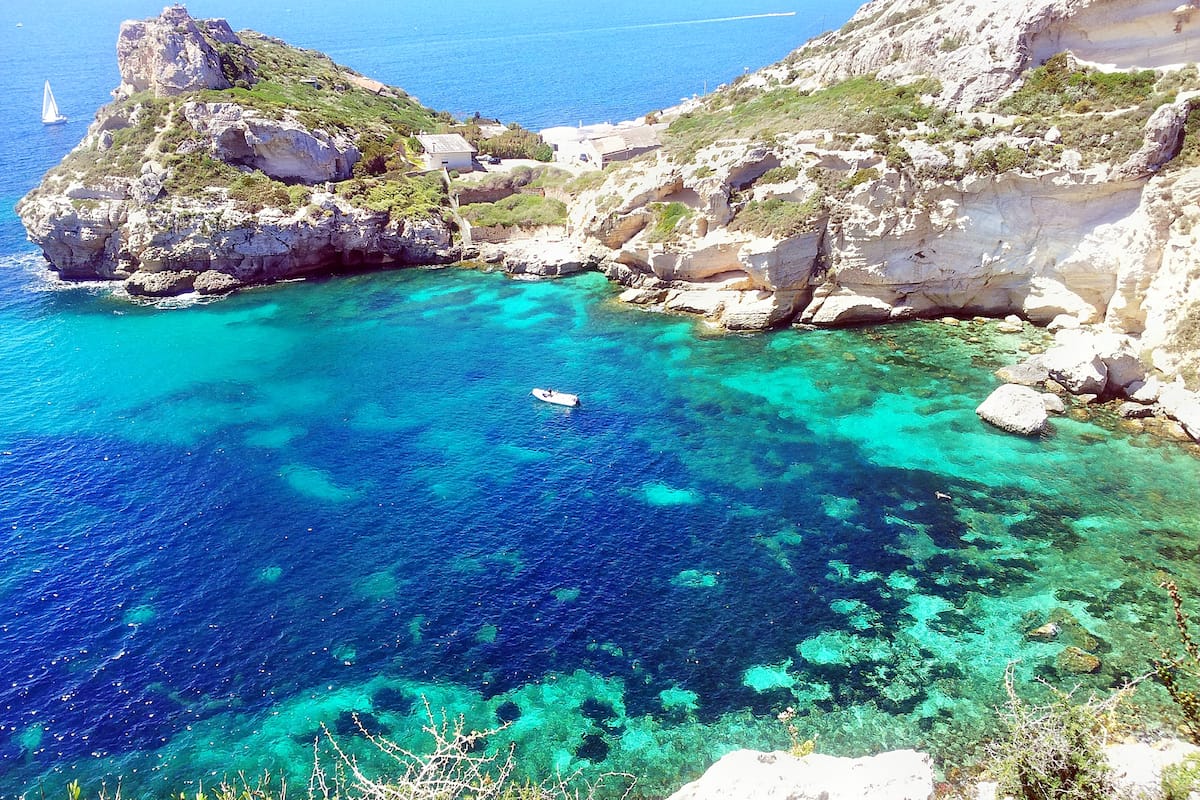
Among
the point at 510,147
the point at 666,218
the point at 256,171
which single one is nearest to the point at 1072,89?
the point at 666,218

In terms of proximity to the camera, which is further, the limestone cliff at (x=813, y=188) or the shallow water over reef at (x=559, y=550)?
the limestone cliff at (x=813, y=188)

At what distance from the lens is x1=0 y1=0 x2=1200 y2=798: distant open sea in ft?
83.0

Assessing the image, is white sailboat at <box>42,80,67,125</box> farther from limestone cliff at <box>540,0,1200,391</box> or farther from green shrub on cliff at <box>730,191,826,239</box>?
green shrub on cliff at <box>730,191,826,239</box>

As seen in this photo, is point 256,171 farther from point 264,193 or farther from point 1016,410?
point 1016,410

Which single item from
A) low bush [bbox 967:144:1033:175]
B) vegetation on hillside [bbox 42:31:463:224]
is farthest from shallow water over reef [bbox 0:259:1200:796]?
vegetation on hillside [bbox 42:31:463:224]

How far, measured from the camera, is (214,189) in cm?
6359

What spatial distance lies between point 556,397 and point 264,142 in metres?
41.5

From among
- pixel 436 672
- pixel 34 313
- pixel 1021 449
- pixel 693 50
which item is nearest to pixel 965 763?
pixel 436 672

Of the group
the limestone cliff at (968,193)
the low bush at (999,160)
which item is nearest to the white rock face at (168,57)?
the limestone cliff at (968,193)

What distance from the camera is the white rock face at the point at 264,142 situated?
221 feet

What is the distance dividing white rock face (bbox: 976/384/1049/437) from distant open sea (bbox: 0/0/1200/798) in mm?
902

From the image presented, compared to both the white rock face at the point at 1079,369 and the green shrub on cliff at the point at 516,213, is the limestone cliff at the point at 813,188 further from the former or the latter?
the white rock face at the point at 1079,369

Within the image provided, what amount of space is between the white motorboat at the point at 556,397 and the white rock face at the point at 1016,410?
69.7 feet

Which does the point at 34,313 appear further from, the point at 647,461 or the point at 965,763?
the point at 965,763
